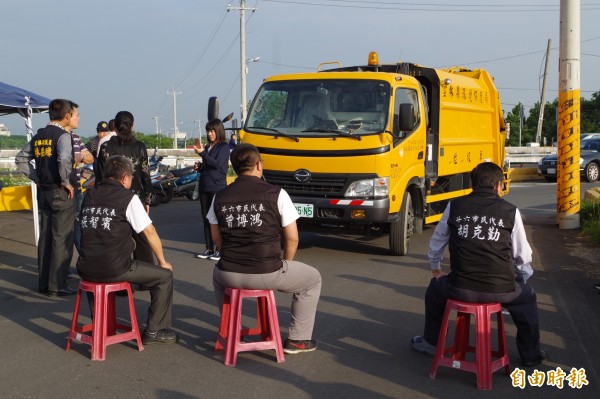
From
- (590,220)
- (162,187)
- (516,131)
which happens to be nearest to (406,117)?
(590,220)

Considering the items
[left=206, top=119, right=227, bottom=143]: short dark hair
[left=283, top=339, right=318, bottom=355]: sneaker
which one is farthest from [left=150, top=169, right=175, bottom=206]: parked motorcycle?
[left=283, top=339, right=318, bottom=355]: sneaker

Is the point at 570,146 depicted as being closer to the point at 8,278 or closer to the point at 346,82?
the point at 346,82

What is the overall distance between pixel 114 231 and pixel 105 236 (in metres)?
0.08

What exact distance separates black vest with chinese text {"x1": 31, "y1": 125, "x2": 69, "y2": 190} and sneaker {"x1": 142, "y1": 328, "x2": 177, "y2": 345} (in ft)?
8.39

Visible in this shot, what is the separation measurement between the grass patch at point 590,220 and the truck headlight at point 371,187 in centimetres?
399

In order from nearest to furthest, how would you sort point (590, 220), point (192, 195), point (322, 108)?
point (322, 108)
point (590, 220)
point (192, 195)

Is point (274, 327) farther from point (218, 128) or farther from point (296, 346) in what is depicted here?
point (218, 128)

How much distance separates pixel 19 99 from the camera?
11.6 meters

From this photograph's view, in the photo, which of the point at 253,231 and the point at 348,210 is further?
the point at 348,210

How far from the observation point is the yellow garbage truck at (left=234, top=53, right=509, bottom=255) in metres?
9.50

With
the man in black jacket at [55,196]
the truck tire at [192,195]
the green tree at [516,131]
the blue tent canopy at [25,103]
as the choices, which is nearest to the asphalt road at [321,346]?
the man in black jacket at [55,196]

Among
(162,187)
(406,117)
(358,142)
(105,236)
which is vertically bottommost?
(162,187)

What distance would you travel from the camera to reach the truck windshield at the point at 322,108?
980 cm

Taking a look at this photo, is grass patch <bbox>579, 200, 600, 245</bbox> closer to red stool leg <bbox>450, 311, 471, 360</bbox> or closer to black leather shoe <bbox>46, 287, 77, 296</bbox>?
red stool leg <bbox>450, 311, 471, 360</bbox>
